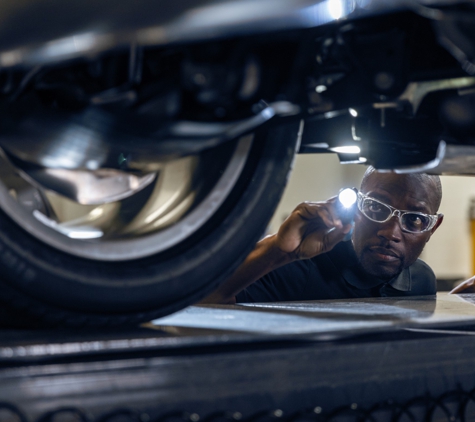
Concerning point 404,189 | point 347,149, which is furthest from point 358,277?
point 347,149

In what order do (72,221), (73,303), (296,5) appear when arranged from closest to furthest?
(296,5), (73,303), (72,221)

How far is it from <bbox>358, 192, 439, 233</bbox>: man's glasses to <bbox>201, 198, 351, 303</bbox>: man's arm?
0.34 meters

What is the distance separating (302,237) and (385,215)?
17.1 inches

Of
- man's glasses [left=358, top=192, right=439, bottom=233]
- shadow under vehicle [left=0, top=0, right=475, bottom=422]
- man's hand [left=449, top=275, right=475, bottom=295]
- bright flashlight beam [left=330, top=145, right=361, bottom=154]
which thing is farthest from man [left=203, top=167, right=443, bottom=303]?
shadow under vehicle [left=0, top=0, right=475, bottom=422]

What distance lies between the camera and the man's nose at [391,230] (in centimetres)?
208

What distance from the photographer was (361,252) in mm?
2145

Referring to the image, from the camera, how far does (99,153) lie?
80cm

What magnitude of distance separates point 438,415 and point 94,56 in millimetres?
597

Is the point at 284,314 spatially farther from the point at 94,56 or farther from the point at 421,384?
the point at 94,56

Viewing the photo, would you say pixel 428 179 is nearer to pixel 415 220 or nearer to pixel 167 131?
pixel 415 220

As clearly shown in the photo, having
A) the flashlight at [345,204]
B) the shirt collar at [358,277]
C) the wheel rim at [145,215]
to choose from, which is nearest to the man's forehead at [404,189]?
the shirt collar at [358,277]

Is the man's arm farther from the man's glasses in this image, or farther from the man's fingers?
the man's glasses

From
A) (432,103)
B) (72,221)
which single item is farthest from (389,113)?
(72,221)

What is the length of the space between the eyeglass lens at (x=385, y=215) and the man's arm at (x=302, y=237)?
349 millimetres
